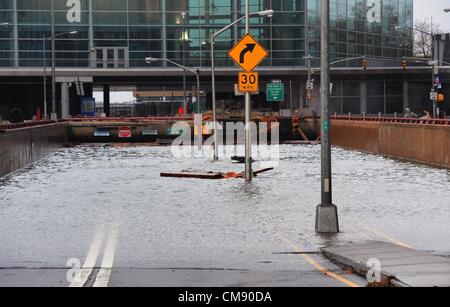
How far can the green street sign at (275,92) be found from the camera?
→ 84438 millimetres

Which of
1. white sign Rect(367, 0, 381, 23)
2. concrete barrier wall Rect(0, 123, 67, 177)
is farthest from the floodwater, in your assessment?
white sign Rect(367, 0, 381, 23)

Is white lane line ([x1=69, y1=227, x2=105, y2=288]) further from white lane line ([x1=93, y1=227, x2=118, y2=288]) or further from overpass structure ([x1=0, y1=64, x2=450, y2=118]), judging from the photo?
overpass structure ([x1=0, y1=64, x2=450, y2=118])

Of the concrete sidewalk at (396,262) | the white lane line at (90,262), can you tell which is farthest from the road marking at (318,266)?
the white lane line at (90,262)

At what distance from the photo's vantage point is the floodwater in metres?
12.9

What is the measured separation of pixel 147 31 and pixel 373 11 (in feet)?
97.9

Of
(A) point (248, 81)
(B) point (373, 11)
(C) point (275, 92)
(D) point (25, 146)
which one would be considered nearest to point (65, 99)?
(C) point (275, 92)

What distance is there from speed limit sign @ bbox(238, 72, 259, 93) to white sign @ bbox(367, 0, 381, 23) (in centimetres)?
7884

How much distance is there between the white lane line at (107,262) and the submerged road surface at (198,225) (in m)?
0.02

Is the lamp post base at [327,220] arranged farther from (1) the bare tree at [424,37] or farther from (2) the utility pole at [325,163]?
(1) the bare tree at [424,37]

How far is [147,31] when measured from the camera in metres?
90.4

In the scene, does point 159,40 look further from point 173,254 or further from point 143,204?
point 173,254

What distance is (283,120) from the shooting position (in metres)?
58.6

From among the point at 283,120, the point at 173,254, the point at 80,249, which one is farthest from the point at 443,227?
the point at 283,120

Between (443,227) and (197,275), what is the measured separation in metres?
6.59
